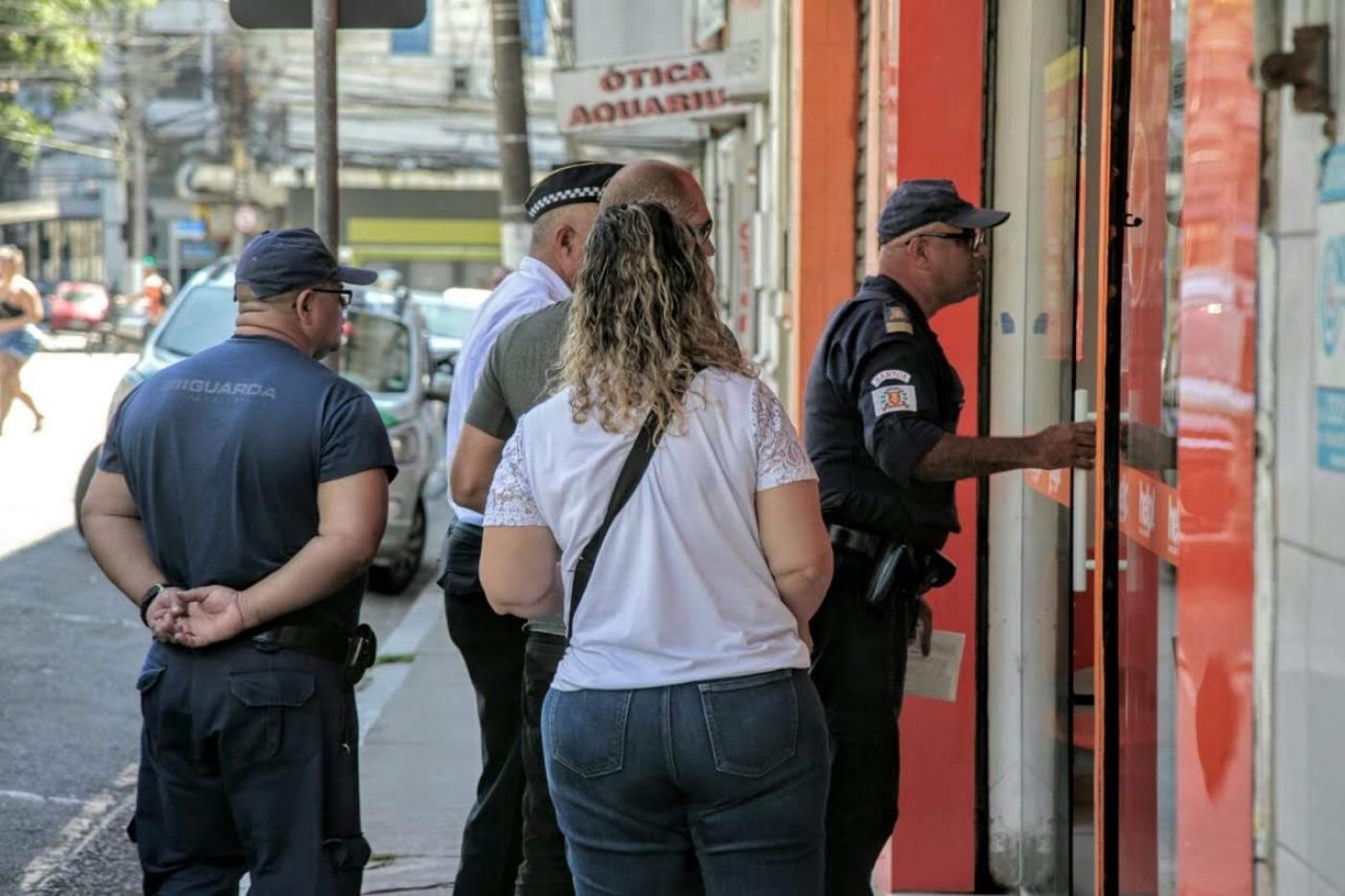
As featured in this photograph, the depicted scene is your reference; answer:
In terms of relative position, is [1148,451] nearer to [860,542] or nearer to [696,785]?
[860,542]

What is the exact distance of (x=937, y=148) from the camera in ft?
18.9

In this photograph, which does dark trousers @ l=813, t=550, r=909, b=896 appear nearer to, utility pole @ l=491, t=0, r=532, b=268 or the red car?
utility pole @ l=491, t=0, r=532, b=268

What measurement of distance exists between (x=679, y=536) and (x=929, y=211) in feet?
5.65

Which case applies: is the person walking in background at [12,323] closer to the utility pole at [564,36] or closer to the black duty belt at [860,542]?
the utility pole at [564,36]

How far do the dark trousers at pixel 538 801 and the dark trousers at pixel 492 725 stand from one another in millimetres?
163

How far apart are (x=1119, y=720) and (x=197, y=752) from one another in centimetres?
184

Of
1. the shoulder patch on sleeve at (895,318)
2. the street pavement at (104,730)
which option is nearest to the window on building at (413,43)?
the street pavement at (104,730)

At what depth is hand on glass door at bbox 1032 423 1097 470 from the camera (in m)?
4.39

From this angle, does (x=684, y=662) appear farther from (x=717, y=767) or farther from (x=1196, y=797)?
(x=1196, y=797)

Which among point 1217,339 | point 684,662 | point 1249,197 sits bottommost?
point 684,662

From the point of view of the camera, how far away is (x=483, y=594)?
16.6ft

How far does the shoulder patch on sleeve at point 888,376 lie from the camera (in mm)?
4635

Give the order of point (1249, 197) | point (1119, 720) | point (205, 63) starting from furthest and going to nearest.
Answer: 1. point (205, 63)
2. point (1119, 720)
3. point (1249, 197)

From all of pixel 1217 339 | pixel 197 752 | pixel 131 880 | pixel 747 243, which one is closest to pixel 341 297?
pixel 197 752
